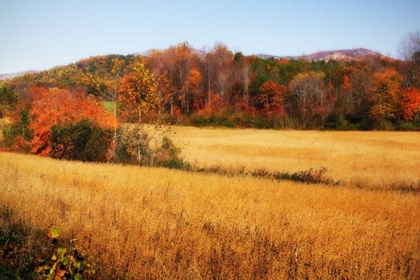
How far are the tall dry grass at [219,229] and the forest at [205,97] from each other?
36.4 ft

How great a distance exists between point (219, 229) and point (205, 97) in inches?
3558

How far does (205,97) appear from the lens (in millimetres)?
96938

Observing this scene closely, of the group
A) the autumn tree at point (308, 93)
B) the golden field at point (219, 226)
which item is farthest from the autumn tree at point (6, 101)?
the autumn tree at point (308, 93)

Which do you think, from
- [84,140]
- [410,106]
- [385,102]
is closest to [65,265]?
[84,140]

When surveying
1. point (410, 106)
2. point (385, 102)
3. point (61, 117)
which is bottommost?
point (61, 117)

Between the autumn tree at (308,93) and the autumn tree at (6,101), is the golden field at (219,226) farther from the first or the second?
the autumn tree at (308,93)

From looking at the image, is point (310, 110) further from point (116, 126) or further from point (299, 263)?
point (299, 263)

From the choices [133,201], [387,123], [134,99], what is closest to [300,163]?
[134,99]

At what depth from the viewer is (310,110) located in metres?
82.9

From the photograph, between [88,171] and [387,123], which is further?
[387,123]

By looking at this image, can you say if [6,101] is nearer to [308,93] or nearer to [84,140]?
[84,140]

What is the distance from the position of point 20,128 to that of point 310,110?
64.5 m

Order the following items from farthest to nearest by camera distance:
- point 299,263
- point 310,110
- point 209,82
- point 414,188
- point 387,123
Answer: point 209,82 < point 310,110 < point 387,123 < point 414,188 < point 299,263

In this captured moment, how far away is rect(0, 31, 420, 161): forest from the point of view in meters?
23.1
